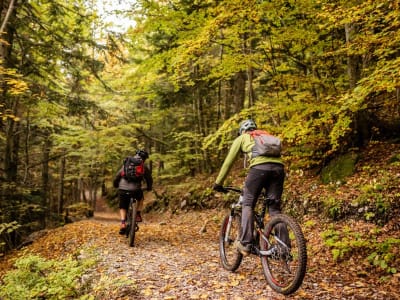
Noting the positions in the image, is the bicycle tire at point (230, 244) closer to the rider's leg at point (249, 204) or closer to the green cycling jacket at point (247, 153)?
the rider's leg at point (249, 204)

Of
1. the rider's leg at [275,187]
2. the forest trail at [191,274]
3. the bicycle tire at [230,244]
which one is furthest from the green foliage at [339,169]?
the rider's leg at [275,187]

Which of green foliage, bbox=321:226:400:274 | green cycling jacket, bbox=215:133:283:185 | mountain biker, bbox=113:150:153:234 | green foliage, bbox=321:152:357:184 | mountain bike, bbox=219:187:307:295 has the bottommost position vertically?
green foliage, bbox=321:226:400:274

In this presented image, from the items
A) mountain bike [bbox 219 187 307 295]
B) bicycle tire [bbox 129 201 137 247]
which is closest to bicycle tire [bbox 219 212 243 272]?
mountain bike [bbox 219 187 307 295]

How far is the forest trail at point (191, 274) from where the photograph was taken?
438 cm

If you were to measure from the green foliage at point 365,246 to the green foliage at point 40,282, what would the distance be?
434cm

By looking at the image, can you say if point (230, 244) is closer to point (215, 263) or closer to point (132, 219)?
point (215, 263)

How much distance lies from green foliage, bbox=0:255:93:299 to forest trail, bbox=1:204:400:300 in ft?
0.99

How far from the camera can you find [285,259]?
13.4 feet

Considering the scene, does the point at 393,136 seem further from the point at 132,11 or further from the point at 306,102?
the point at 132,11

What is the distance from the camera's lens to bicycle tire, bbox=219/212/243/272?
5168 millimetres

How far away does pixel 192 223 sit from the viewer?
11914 mm

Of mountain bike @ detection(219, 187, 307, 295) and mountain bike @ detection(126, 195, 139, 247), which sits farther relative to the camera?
mountain bike @ detection(126, 195, 139, 247)

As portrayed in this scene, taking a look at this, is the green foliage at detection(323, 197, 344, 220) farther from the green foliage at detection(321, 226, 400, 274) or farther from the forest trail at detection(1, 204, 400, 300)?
the green foliage at detection(321, 226, 400, 274)

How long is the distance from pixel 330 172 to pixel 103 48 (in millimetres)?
8655
